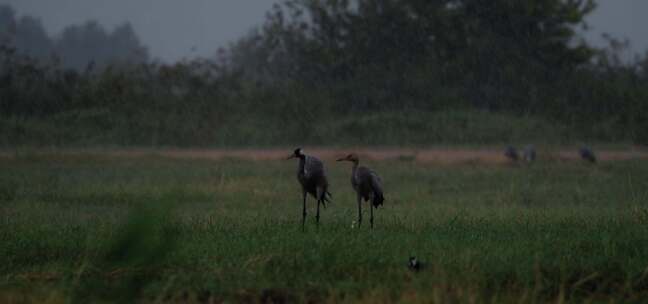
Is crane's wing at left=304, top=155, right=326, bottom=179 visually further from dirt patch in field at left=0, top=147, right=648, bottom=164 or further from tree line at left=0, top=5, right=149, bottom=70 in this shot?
tree line at left=0, top=5, right=149, bottom=70

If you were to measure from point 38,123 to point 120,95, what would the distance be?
3.07 metres

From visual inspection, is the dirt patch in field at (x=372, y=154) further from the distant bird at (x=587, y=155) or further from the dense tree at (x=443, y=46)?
the dense tree at (x=443, y=46)

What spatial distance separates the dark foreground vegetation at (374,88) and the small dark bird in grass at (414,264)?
70.7ft

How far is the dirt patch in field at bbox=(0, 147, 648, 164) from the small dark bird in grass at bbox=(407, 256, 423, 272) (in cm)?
1477

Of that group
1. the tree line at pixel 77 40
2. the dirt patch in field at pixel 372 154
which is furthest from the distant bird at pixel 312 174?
the tree line at pixel 77 40

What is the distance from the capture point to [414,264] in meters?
5.98

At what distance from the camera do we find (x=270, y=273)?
5.95m

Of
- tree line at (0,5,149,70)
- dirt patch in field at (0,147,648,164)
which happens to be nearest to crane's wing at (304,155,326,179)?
dirt patch in field at (0,147,648,164)

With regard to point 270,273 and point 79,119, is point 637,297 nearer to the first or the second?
point 270,273

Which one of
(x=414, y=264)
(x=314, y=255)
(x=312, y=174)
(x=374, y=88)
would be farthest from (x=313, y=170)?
(x=374, y=88)

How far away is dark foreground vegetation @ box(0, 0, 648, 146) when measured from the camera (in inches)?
1109

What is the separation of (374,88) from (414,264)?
26232 mm

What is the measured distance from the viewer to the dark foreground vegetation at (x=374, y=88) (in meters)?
28.2

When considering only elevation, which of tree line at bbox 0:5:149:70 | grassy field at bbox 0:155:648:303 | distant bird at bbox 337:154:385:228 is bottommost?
grassy field at bbox 0:155:648:303
